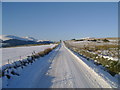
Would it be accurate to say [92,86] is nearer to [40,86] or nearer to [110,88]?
[110,88]

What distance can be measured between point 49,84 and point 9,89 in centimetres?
196

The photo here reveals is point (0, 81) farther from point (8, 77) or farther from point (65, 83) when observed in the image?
point (65, 83)

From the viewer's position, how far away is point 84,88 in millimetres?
7918

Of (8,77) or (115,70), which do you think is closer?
(8,77)

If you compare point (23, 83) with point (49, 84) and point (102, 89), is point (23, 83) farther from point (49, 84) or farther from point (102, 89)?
point (102, 89)

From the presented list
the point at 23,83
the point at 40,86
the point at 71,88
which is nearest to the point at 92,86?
the point at 71,88

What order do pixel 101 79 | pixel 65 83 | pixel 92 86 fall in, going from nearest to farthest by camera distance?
pixel 92 86 < pixel 65 83 < pixel 101 79

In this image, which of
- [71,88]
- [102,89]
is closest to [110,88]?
[102,89]

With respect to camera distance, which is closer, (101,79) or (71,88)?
(71,88)

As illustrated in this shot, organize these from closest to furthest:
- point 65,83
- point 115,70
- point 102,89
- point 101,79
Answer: point 102,89
point 65,83
point 101,79
point 115,70

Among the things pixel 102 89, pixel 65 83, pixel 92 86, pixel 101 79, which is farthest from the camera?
pixel 101 79

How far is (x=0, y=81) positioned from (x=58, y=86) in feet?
9.49

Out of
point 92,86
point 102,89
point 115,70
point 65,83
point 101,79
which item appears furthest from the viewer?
point 115,70

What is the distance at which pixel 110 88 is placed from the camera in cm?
793
